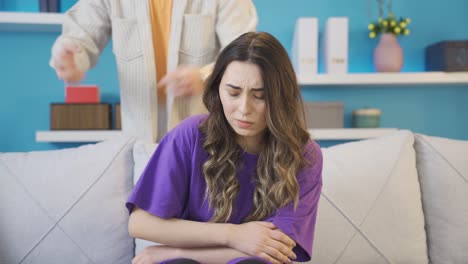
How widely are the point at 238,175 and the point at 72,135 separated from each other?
1.51 meters

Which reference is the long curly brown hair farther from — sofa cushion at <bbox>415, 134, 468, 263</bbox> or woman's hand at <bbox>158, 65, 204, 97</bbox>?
sofa cushion at <bbox>415, 134, 468, 263</bbox>

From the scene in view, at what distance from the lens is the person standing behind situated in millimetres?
1575

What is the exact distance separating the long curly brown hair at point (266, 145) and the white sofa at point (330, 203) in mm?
428

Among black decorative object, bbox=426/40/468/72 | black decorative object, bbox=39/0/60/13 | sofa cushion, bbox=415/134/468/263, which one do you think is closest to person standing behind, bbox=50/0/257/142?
sofa cushion, bbox=415/134/468/263

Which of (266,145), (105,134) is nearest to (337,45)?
(105,134)

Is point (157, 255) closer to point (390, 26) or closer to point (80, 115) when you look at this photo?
point (80, 115)

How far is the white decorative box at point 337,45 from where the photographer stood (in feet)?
8.41

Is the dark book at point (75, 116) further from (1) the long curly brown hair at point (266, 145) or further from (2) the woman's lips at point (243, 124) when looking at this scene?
(2) the woman's lips at point (243, 124)

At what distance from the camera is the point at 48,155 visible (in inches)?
61.3

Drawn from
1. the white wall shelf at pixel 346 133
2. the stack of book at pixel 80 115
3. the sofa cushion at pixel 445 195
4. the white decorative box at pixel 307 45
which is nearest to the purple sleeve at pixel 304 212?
the sofa cushion at pixel 445 195

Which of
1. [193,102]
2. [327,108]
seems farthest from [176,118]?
[327,108]

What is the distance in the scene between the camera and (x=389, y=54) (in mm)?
2621

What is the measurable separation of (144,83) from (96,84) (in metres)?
1.19

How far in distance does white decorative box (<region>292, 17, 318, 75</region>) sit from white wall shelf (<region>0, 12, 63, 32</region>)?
1.24m
